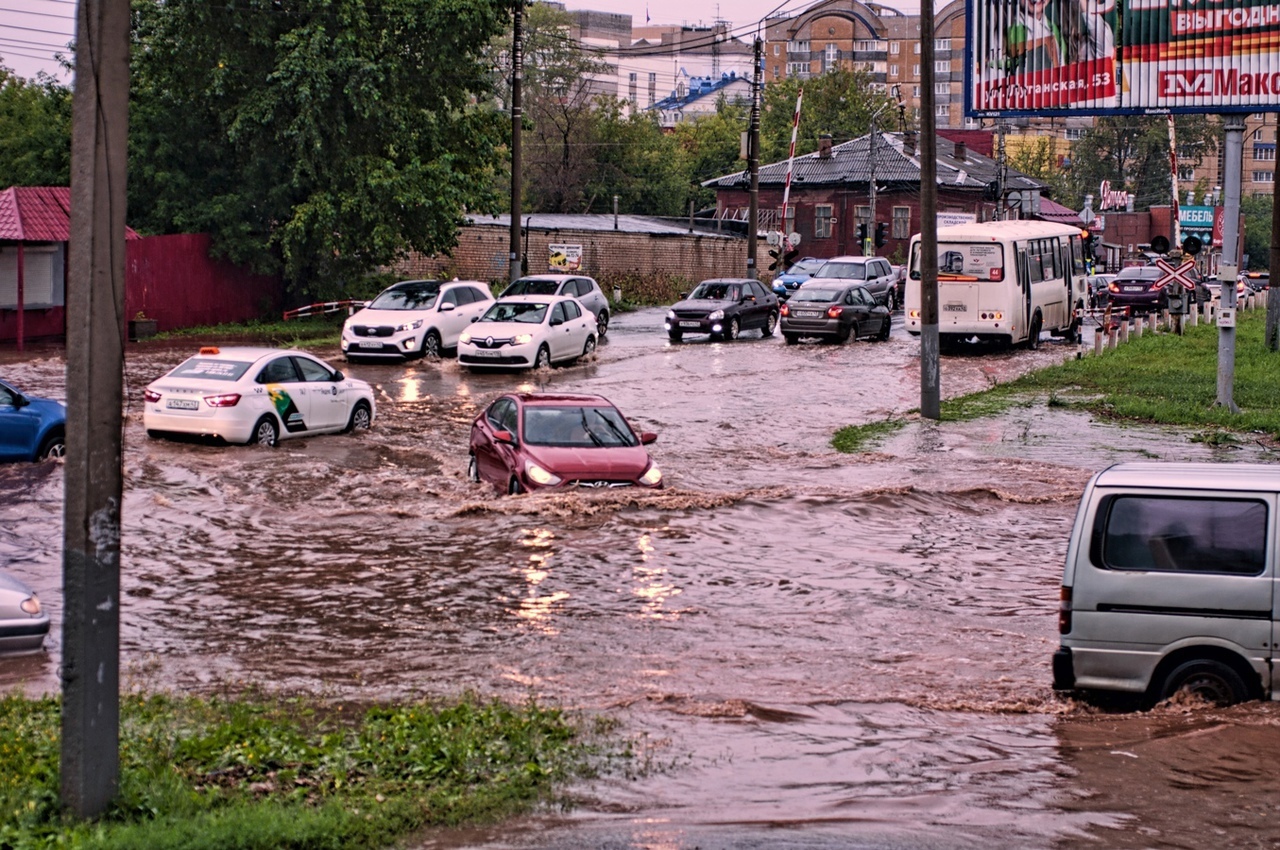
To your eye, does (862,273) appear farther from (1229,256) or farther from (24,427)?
(24,427)

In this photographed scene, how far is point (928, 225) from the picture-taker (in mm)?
23609

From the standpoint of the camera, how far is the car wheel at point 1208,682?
30.2 ft

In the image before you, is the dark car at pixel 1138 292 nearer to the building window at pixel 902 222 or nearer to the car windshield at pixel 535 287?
the car windshield at pixel 535 287

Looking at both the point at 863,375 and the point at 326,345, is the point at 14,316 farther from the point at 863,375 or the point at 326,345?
the point at 863,375

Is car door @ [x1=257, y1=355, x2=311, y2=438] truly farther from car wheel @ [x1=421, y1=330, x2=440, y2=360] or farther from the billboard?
the billboard

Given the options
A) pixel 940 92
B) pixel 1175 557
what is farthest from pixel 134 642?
pixel 940 92

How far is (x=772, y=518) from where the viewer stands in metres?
17.0

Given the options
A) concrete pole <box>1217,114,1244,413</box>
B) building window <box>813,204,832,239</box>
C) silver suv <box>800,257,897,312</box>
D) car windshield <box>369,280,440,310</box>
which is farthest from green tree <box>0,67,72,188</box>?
building window <box>813,204,832,239</box>

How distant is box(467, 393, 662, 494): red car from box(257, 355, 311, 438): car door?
3.76 meters

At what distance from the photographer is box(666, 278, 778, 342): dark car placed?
39.1 m

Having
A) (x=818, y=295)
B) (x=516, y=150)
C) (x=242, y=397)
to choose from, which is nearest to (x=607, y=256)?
(x=516, y=150)

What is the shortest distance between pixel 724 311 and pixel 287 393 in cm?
1969

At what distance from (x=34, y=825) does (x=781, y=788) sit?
362 centimetres

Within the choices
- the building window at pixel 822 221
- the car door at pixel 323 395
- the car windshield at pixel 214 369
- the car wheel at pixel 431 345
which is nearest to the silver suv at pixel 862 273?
the car wheel at pixel 431 345
